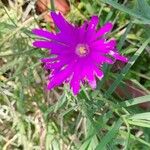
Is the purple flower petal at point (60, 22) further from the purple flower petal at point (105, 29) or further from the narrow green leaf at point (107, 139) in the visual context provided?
the narrow green leaf at point (107, 139)

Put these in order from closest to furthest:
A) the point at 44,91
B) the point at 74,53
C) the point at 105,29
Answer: the point at 105,29 → the point at 74,53 → the point at 44,91

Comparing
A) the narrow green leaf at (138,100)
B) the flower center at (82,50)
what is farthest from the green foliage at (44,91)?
the flower center at (82,50)

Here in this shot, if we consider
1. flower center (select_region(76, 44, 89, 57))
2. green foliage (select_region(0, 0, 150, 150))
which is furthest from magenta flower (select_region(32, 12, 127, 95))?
green foliage (select_region(0, 0, 150, 150))

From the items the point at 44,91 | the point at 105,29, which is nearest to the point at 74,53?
the point at 105,29

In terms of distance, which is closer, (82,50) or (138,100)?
(82,50)

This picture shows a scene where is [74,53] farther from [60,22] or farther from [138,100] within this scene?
[138,100]

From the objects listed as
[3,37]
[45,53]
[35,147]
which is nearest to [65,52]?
[45,53]

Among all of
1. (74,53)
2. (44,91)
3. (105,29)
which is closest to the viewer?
(105,29)

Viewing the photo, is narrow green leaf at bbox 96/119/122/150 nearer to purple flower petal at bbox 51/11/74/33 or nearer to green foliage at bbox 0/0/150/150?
green foliage at bbox 0/0/150/150
